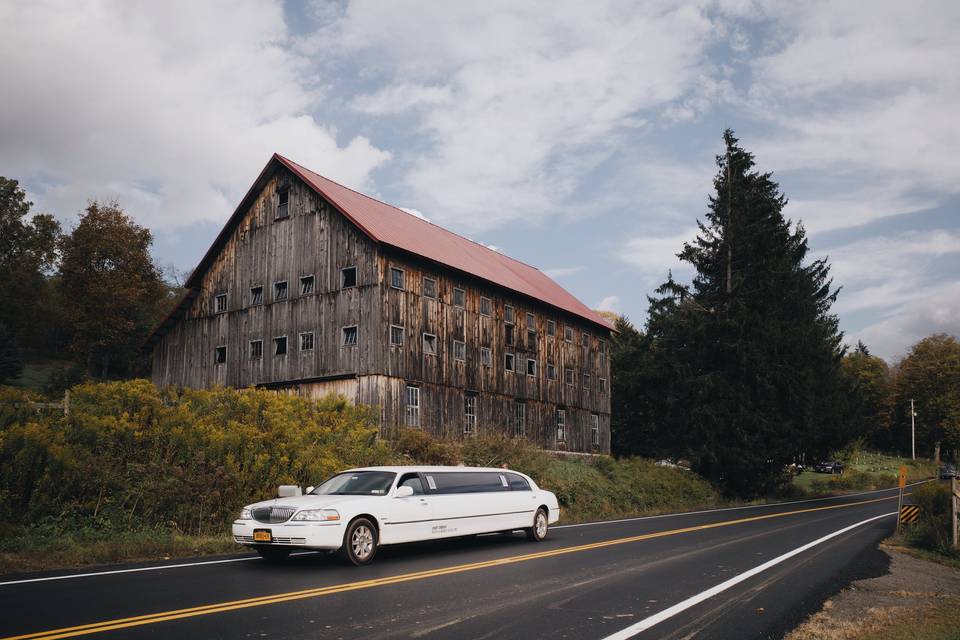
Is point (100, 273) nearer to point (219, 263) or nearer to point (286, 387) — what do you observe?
point (219, 263)

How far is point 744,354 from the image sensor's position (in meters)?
40.8

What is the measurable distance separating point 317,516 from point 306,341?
21494 mm

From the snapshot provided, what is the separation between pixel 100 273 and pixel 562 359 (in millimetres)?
33077

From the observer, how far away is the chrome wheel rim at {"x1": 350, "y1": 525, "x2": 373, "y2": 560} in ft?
38.7

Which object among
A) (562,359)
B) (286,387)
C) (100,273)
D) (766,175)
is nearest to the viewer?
(286,387)

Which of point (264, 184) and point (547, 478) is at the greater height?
point (264, 184)

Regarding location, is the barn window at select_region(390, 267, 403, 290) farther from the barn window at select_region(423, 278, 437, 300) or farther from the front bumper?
the front bumper

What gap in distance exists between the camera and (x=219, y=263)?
36.5m

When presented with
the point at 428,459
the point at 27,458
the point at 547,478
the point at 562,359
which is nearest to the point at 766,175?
the point at 562,359

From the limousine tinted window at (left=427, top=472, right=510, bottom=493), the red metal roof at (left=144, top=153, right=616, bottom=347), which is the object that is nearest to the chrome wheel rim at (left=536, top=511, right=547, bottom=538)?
the limousine tinted window at (left=427, top=472, right=510, bottom=493)

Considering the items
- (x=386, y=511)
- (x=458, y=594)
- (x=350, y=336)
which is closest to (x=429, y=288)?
(x=350, y=336)

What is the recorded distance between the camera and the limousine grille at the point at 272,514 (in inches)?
459

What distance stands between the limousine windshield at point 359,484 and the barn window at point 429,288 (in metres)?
19.6

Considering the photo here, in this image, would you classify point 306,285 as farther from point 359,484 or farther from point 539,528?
point 359,484
